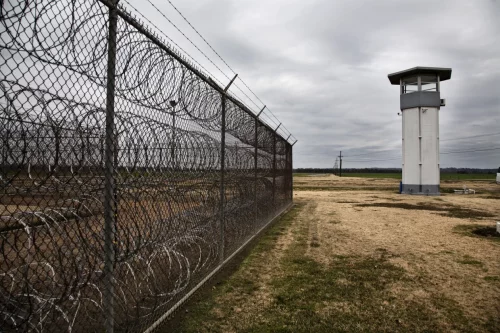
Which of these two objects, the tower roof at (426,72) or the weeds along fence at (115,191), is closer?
the weeds along fence at (115,191)

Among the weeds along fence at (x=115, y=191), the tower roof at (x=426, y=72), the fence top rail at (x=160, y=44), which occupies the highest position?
the tower roof at (x=426, y=72)

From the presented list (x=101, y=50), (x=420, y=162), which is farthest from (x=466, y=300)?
(x=420, y=162)

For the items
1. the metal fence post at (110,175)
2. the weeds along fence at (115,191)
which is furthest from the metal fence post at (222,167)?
the metal fence post at (110,175)

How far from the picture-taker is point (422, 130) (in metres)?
20.5

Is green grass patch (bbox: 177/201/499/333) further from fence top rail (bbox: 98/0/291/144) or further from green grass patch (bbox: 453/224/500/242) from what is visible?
green grass patch (bbox: 453/224/500/242)

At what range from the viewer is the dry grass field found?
3.50 m

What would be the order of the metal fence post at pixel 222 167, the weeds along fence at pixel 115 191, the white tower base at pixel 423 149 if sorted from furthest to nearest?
the white tower base at pixel 423 149
the metal fence post at pixel 222 167
the weeds along fence at pixel 115 191

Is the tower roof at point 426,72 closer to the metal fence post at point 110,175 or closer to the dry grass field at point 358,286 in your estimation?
the dry grass field at point 358,286

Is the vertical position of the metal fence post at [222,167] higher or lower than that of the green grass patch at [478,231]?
higher

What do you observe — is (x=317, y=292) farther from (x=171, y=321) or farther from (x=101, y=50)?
(x=101, y=50)

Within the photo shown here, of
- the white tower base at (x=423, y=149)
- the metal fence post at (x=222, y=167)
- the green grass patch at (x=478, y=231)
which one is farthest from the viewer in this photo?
the white tower base at (x=423, y=149)

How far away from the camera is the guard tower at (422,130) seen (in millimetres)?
20484

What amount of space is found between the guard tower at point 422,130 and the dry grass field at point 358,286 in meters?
13.3

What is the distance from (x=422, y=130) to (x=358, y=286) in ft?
61.4
